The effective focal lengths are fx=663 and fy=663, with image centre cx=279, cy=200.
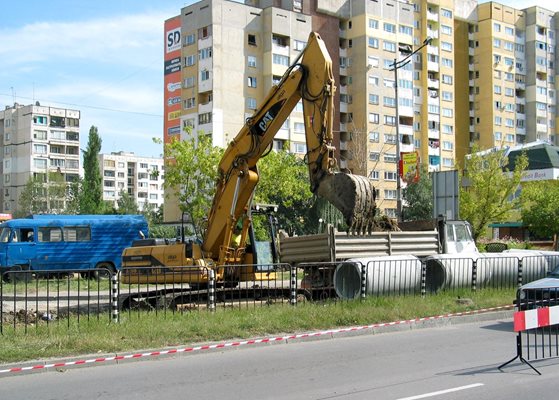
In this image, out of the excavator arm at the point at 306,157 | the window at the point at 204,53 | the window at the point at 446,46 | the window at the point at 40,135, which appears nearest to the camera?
the excavator arm at the point at 306,157

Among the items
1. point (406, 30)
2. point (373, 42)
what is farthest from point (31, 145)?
point (406, 30)

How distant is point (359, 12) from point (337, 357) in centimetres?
6943

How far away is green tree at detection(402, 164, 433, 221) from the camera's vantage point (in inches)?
2376

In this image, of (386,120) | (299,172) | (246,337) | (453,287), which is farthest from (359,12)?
(246,337)

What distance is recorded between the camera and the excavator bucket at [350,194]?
14.2m

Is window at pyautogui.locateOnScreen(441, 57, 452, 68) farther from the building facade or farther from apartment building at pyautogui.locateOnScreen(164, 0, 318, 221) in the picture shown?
apartment building at pyautogui.locateOnScreen(164, 0, 318, 221)

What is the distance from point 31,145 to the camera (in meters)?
101

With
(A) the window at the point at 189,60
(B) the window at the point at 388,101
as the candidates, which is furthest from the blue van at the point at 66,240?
(B) the window at the point at 388,101

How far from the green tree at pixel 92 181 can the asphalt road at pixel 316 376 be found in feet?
221

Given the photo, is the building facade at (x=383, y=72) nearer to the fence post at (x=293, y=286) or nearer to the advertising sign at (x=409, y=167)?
the advertising sign at (x=409, y=167)

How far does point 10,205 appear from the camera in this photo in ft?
339

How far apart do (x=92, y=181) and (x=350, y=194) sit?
70.0 m

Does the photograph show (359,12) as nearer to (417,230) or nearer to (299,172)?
(299,172)

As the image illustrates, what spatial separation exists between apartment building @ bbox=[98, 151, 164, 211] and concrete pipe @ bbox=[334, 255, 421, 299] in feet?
396
